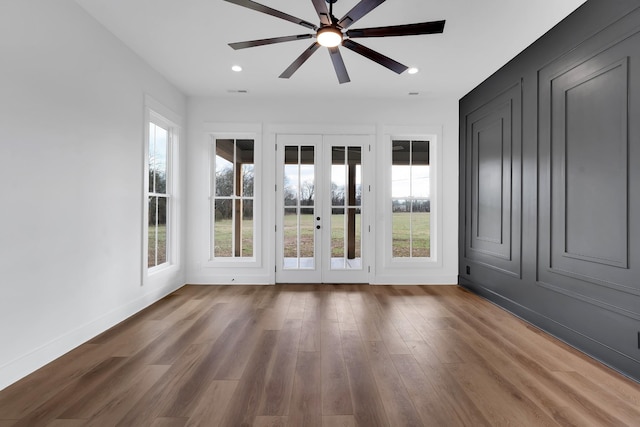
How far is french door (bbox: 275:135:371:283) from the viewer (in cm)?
489

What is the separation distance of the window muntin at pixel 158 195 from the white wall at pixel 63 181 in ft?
1.61

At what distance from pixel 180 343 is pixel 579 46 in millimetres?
4235

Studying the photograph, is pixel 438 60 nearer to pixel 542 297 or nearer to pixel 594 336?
pixel 542 297

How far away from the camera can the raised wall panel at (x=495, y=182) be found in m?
3.56

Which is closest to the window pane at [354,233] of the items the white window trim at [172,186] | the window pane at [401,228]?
the window pane at [401,228]

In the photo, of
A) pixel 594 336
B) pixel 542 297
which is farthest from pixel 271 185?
pixel 594 336

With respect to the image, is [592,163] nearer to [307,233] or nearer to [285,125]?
[307,233]

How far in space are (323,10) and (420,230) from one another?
368 centimetres

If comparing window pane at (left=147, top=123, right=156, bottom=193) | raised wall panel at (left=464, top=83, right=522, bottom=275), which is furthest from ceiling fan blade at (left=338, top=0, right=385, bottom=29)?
window pane at (left=147, top=123, right=156, bottom=193)

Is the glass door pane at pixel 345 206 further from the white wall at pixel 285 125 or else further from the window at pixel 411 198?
the window at pixel 411 198

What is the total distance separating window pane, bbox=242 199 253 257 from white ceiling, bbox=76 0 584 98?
65.7 inches

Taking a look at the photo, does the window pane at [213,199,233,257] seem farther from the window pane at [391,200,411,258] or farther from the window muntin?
the window pane at [391,200,411,258]

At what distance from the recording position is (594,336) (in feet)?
8.24

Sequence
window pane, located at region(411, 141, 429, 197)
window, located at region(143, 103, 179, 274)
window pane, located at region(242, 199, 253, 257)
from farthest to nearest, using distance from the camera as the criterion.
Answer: window pane, located at region(411, 141, 429, 197) → window pane, located at region(242, 199, 253, 257) → window, located at region(143, 103, 179, 274)
